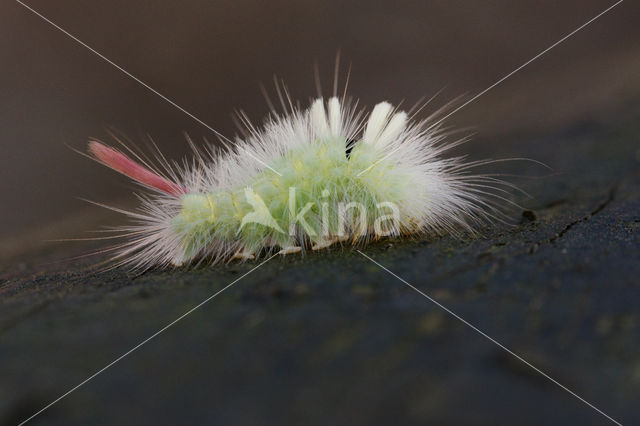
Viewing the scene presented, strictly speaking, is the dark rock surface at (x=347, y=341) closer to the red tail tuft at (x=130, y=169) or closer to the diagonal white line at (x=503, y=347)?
the diagonal white line at (x=503, y=347)

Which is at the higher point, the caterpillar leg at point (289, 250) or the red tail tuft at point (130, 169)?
the red tail tuft at point (130, 169)

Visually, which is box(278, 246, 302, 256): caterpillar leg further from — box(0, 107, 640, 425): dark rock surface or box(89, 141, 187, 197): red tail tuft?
box(89, 141, 187, 197): red tail tuft

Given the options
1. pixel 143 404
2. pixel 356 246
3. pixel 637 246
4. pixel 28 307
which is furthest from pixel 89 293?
pixel 637 246

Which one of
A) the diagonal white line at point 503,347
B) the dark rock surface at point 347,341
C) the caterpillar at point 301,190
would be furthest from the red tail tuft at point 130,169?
the diagonal white line at point 503,347

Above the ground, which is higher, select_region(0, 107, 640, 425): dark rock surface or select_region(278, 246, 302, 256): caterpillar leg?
select_region(278, 246, 302, 256): caterpillar leg

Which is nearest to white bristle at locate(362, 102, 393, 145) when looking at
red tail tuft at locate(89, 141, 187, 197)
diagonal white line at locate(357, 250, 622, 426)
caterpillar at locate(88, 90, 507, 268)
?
caterpillar at locate(88, 90, 507, 268)

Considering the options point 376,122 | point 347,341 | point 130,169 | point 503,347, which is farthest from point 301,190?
point 503,347
